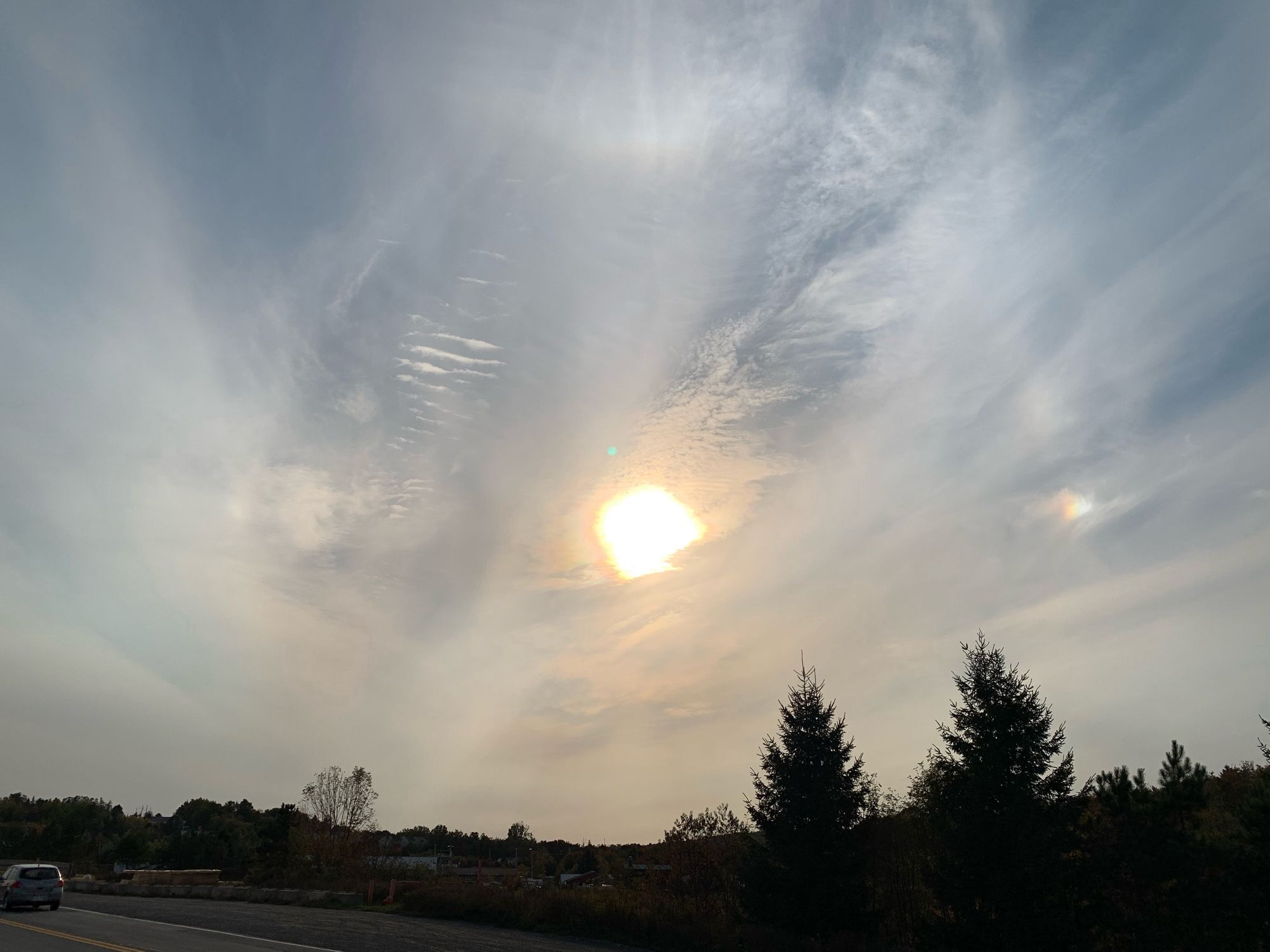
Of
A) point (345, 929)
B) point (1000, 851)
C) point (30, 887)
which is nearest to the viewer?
point (1000, 851)

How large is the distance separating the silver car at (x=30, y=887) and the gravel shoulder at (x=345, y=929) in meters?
2.13

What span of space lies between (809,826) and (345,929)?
50.6ft

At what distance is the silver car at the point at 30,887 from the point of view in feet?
Answer: 97.1

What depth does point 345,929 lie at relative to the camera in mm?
23906

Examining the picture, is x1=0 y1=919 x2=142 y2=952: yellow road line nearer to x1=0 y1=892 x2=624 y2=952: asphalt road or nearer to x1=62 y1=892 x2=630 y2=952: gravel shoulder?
x1=0 y1=892 x2=624 y2=952: asphalt road

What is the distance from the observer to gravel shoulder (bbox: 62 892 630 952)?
66.4ft

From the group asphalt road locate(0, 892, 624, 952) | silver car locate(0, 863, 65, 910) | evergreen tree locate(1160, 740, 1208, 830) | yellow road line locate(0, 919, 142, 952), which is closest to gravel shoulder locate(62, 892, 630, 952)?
asphalt road locate(0, 892, 624, 952)

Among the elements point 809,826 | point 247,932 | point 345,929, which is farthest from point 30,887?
point 809,826

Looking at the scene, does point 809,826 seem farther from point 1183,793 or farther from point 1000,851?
point 1183,793

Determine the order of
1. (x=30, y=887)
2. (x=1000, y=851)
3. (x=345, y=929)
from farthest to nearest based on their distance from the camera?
1. (x=30, y=887)
2. (x=345, y=929)
3. (x=1000, y=851)

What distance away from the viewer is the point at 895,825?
25.5 meters

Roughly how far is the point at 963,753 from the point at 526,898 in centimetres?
1814

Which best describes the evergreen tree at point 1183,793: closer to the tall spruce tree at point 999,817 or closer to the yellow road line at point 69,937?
the tall spruce tree at point 999,817

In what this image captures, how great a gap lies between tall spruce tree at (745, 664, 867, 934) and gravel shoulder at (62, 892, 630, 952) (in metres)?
5.32
